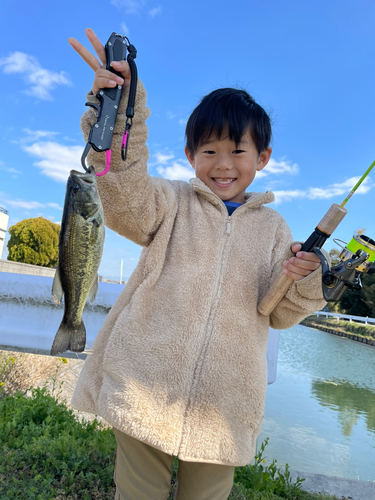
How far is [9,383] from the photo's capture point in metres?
3.68

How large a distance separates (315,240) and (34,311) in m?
2.49

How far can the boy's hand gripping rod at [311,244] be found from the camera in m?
1.78

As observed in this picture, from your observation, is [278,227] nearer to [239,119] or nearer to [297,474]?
[239,119]

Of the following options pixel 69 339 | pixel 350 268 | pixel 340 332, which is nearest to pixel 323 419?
pixel 350 268

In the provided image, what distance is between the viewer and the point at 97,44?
1.43 metres

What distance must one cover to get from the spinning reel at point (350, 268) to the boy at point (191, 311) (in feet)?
0.28

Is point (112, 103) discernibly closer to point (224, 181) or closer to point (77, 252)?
point (77, 252)

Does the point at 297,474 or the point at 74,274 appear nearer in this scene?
the point at 74,274

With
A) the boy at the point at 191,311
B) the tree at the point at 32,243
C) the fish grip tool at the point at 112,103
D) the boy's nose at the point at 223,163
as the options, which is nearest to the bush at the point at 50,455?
the boy at the point at 191,311

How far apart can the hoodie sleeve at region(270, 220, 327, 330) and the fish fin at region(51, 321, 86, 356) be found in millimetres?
1024

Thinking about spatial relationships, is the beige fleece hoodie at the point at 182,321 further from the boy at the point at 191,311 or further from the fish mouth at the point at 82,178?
the fish mouth at the point at 82,178

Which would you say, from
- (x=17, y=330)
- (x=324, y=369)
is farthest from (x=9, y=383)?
(x=324, y=369)

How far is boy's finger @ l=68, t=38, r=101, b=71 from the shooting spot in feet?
4.64

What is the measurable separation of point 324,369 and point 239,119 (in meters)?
5.70
